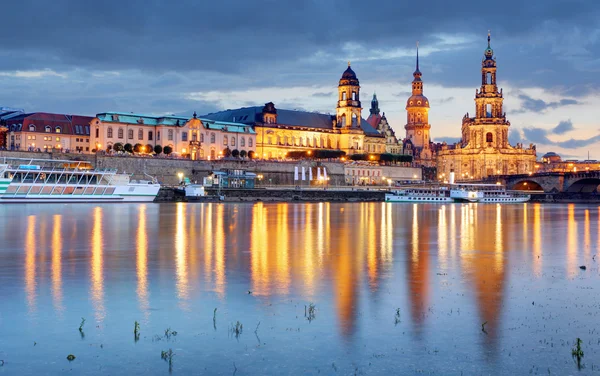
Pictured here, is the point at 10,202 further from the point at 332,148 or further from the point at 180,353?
the point at 332,148

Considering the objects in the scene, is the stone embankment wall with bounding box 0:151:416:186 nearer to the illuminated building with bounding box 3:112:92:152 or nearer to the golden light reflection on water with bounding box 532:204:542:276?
the illuminated building with bounding box 3:112:92:152

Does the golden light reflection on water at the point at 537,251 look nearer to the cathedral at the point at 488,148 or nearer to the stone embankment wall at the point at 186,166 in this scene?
the stone embankment wall at the point at 186,166

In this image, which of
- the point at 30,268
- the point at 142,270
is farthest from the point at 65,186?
the point at 142,270

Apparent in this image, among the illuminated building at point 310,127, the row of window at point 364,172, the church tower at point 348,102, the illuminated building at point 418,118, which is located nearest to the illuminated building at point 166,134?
the illuminated building at point 310,127

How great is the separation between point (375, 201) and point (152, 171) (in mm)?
27500

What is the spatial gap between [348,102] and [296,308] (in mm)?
114744

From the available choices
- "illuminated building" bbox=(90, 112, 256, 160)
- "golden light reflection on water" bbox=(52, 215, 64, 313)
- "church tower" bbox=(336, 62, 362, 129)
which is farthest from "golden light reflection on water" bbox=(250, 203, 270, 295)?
"church tower" bbox=(336, 62, 362, 129)

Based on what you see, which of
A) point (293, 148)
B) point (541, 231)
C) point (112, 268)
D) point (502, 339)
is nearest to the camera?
point (502, 339)

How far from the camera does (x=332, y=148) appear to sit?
5039 inches

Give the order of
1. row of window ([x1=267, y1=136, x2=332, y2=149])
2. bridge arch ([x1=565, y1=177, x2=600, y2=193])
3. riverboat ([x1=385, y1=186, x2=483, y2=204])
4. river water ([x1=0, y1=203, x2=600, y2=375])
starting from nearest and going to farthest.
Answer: river water ([x1=0, y1=203, x2=600, y2=375]) → riverboat ([x1=385, y1=186, x2=483, y2=204]) → bridge arch ([x1=565, y1=177, x2=600, y2=193]) → row of window ([x1=267, y1=136, x2=332, y2=149])

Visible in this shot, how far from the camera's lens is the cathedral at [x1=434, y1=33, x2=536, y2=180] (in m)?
130

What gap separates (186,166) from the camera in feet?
297

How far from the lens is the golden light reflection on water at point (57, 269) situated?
14.3m

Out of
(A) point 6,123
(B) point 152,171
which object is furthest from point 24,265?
(A) point 6,123
